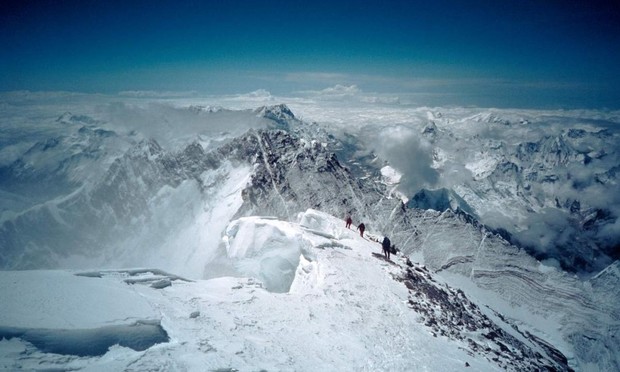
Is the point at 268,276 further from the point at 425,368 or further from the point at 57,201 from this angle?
the point at 57,201

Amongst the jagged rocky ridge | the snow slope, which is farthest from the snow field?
the jagged rocky ridge

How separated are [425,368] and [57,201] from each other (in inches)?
9321

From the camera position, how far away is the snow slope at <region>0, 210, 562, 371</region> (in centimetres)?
1389

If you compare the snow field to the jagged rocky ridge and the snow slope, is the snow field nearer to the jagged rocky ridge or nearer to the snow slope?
the snow slope

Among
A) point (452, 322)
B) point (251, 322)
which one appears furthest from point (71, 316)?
point (452, 322)

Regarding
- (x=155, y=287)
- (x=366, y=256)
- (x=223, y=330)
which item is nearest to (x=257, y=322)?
(x=223, y=330)

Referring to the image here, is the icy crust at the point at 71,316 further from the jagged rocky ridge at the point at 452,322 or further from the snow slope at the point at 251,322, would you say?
the jagged rocky ridge at the point at 452,322

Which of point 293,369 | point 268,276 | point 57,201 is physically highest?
point 293,369

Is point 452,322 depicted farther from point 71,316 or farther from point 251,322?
point 71,316

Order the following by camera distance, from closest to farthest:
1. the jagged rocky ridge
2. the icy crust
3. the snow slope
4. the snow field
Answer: the icy crust
the snow slope
the snow field
the jagged rocky ridge

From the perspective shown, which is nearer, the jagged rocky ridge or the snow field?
the snow field

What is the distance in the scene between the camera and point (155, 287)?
2105cm

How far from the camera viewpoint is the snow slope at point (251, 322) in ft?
45.6

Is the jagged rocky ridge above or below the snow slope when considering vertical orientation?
below
